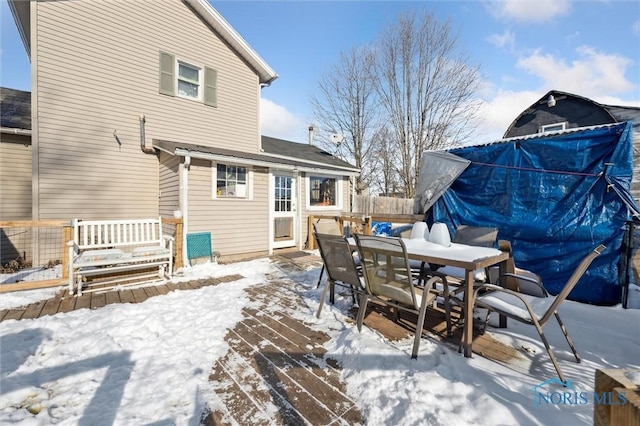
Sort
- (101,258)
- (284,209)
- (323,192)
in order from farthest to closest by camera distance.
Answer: (323,192), (284,209), (101,258)

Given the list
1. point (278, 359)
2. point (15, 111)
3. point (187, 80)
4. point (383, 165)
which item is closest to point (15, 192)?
point (15, 111)

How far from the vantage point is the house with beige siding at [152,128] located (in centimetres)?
573

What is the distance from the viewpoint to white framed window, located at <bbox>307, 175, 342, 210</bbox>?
8.09 m

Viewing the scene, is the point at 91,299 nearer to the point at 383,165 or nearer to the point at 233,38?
the point at 233,38

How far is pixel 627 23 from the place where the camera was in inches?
228

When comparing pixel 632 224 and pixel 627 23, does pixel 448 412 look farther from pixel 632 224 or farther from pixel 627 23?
pixel 627 23

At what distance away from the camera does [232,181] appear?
6.60 m

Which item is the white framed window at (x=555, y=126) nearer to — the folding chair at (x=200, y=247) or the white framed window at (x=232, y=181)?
the white framed window at (x=232, y=181)

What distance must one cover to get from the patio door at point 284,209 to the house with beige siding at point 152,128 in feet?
0.09

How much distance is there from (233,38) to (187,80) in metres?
1.90

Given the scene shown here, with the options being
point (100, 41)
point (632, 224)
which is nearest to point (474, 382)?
point (632, 224)

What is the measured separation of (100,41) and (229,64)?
2998 millimetres

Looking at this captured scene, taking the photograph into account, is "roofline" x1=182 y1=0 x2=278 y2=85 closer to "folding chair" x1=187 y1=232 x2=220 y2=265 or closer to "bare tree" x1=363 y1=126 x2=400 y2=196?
"folding chair" x1=187 y1=232 x2=220 y2=265

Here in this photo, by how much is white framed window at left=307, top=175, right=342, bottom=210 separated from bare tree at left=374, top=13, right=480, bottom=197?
7063 mm
